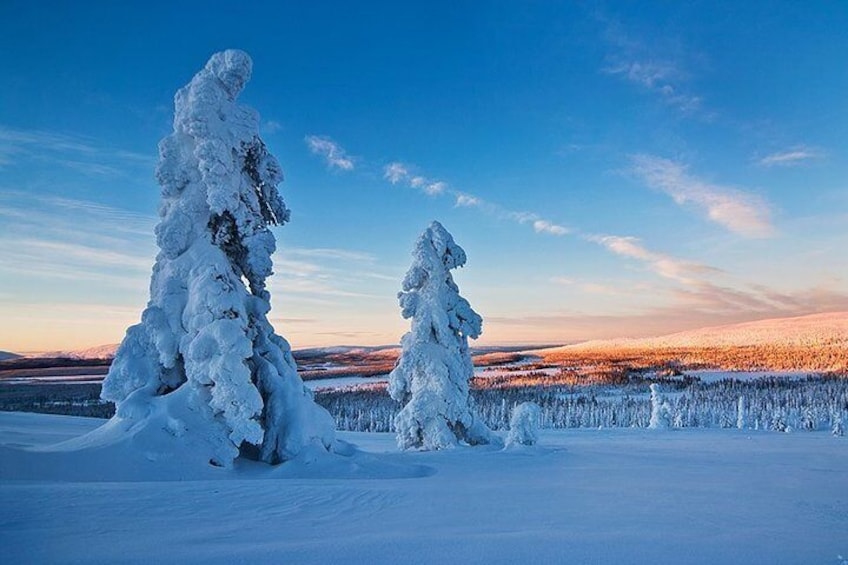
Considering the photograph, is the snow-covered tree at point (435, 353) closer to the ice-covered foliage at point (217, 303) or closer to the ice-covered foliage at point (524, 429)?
the ice-covered foliage at point (524, 429)

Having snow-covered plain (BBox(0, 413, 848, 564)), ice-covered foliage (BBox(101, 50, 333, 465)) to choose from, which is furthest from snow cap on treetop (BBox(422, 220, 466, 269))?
snow-covered plain (BBox(0, 413, 848, 564))

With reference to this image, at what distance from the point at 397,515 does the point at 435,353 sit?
1680 centimetres

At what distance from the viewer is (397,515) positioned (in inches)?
331

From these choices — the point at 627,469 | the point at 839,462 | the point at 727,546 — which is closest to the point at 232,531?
the point at 727,546

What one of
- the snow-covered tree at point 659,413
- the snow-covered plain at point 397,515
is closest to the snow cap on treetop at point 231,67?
the snow-covered plain at point 397,515

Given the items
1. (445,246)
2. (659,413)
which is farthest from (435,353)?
(659,413)

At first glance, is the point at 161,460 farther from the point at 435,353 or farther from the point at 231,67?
the point at 435,353

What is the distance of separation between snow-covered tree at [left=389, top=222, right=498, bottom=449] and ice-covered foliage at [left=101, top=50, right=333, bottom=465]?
387 inches

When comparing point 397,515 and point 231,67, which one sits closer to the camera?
point 397,515

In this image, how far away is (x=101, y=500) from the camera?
774 centimetres

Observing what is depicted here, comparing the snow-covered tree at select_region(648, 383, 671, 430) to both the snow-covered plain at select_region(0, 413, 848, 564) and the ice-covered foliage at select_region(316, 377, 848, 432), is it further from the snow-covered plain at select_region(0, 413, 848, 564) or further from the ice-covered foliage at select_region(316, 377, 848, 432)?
the snow-covered plain at select_region(0, 413, 848, 564)

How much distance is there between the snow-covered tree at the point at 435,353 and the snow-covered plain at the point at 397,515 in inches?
388

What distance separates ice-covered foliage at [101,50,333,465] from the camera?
1324cm

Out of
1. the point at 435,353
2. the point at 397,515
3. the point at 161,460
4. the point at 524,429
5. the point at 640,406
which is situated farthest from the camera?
the point at 640,406
